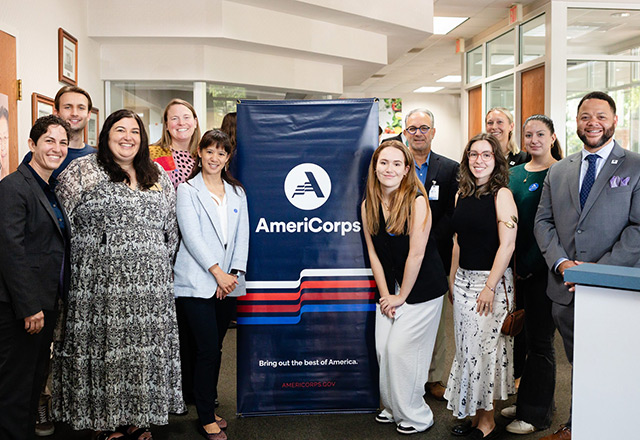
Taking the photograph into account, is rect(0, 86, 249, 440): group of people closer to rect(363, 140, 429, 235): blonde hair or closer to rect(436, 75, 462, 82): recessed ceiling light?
rect(363, 140, 429, 235): blonde hair

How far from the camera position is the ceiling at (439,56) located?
7.92 meters

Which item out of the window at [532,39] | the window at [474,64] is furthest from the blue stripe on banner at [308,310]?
the window at [474,64]

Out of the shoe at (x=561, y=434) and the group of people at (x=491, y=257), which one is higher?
the group of people at (x=491, y=257)

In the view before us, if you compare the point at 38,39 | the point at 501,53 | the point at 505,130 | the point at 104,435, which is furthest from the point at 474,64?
the point at 104,435

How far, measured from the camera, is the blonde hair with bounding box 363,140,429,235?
2.85 metres

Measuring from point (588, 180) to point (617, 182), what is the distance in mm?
129

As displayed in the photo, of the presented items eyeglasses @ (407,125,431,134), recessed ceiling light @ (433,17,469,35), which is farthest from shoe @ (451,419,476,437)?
recessed ceiling light @ (433,17,469,35)

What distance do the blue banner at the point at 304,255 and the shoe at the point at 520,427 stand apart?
2.49 feet

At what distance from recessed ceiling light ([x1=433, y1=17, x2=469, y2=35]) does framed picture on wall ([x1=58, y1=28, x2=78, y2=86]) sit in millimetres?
5438

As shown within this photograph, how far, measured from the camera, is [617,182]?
252cm

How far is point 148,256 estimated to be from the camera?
2592 millimetres

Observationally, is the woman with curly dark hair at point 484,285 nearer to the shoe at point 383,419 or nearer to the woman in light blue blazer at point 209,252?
the shoe at point 383,419

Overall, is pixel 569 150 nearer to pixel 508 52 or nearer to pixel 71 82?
pixel 508 52

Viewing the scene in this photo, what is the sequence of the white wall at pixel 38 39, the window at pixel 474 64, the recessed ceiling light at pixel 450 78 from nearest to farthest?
the white wall at pixel 38 39, the window at pixel 474 64, the recessed ceiling light at pixel 450 78
